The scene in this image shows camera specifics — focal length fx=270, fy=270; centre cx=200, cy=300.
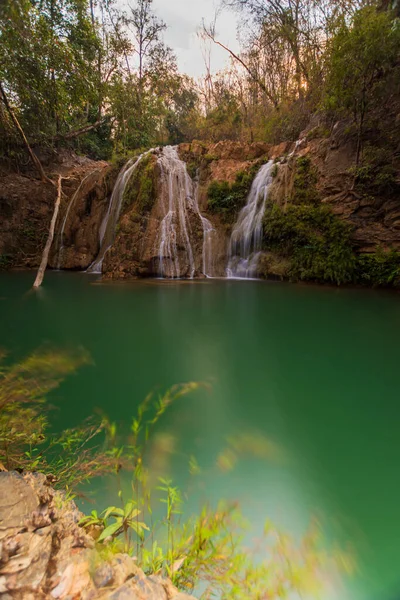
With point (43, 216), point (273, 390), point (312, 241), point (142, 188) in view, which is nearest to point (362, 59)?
point (312, 241)

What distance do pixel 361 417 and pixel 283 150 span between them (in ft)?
36.6

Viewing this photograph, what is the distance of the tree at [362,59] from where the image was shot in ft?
21.6

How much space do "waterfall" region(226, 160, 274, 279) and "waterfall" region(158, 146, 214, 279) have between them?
36.4 inches

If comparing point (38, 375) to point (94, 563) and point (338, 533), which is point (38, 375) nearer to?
point (94, 563)

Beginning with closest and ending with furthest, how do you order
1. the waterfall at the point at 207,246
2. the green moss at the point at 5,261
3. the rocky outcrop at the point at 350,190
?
the rocky outcrop at the point at 350,190 < the waterfall at the point at 207,246 < the green moss at the point at 5,261

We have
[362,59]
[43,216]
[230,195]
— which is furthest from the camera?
[43,216]

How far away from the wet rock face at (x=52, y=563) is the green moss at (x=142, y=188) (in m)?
10.2

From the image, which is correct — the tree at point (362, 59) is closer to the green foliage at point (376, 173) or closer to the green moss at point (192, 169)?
the green foliage at point (376, 173)

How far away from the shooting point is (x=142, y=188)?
1052cm

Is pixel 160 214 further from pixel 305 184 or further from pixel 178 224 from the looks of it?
pixel 305 184

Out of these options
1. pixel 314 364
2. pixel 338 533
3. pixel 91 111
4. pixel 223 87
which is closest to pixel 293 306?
pixel 314 364

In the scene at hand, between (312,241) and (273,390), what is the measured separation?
693cm

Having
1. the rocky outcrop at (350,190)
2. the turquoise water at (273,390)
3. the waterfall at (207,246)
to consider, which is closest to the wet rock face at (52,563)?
the turquoise water at (273,390)

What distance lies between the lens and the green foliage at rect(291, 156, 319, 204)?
8.95 metres
